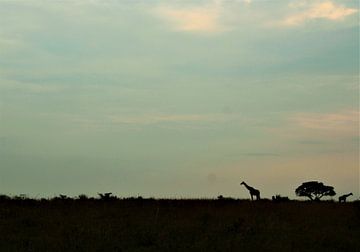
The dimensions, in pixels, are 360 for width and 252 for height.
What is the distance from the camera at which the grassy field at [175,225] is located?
17.4 metres

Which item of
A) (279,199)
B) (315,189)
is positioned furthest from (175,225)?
(315,189)

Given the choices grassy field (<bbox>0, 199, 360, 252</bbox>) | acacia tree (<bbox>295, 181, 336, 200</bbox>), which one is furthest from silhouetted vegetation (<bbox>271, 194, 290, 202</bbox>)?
acacia tree (<bbox>295, 181, 336, 200</bbox>)

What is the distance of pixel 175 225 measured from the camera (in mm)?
20969

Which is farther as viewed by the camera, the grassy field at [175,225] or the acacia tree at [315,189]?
the acacia tree at [315,189]

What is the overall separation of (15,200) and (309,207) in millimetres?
13017

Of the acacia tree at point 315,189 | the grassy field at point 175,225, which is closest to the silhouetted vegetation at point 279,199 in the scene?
the grassy field at point 175,225

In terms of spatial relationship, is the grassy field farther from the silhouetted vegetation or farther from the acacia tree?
the acacia tree

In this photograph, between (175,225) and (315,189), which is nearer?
(175,225)

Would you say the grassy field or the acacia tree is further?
the acacia tree

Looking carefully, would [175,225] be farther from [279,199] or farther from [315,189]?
[315,189]

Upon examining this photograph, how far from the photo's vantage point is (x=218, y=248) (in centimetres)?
1659

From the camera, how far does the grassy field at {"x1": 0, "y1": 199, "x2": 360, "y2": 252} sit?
17391mm

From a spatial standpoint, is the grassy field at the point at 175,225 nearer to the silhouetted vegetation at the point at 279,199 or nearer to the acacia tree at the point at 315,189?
the silhouetted vegetation at the point at 279,199

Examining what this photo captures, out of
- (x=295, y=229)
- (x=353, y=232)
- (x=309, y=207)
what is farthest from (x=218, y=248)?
(x=309, y=207)
